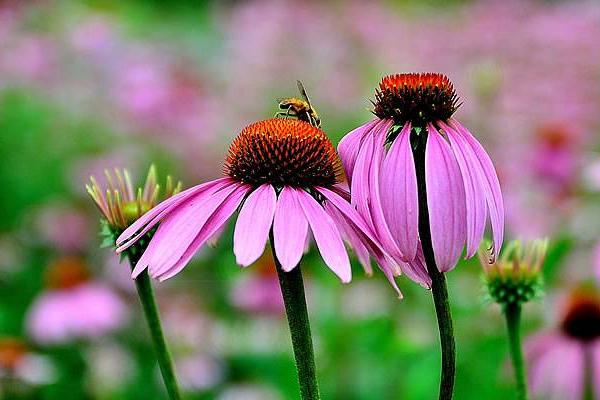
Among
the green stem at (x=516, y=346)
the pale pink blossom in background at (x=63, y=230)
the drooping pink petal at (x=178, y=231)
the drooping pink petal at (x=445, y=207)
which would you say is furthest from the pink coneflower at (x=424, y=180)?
the pale pink blossom in background at (x=63, y=230)

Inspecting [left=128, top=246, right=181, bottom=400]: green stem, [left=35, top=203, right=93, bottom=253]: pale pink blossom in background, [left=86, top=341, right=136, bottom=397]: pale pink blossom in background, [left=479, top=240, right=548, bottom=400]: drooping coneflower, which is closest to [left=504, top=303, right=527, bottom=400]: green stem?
[left=479, top=240, right=548, bottom=400]: drooping coneflower

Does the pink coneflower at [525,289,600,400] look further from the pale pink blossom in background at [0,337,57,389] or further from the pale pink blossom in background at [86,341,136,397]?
the pale pink blossom in background at [0,337,57,389]

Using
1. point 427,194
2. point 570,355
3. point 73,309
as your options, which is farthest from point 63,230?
point 427,194

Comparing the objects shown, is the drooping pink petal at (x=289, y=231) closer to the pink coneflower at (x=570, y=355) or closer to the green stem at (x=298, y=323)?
the green stem at (x=298, y=323)

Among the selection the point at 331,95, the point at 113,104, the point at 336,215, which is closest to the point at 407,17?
the point at 331,95

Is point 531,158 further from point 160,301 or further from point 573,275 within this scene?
point 160,301

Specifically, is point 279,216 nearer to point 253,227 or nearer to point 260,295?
point 253,227
